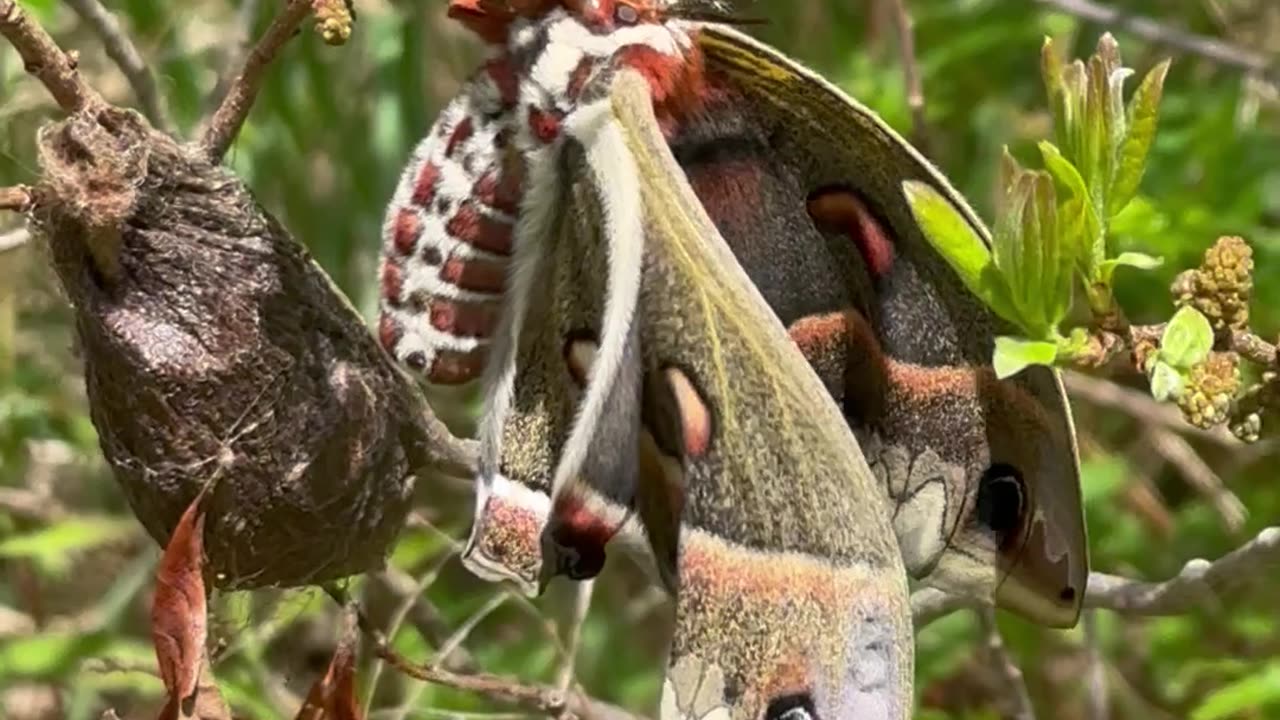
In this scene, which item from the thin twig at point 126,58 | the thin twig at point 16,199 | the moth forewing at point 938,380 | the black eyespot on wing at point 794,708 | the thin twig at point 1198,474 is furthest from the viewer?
the thin twig at point 1198,474

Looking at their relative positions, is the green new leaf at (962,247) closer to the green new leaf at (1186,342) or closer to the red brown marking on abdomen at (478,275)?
the green new leaf at (1186,342)

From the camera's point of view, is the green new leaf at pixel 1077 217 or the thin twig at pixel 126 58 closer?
the green new leaf at pixel 1077 217

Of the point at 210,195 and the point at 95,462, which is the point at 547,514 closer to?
the point at 210,195

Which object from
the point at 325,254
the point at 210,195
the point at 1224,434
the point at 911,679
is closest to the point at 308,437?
the point at 210,195

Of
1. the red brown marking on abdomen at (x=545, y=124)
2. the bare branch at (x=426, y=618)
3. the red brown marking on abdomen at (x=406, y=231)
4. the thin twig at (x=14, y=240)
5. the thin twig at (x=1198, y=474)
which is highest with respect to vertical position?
the red brown marking on abdomen at (x=545, y=124)

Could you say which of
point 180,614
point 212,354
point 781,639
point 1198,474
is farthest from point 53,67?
point 1198,474

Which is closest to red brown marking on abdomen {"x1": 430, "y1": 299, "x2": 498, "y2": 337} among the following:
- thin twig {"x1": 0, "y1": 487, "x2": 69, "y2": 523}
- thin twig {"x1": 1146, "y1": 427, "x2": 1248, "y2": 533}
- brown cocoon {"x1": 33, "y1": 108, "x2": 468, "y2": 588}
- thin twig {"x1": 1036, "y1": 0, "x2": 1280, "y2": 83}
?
brown cocoon {"x1": 33, "y1": 108, "x2": 468, "y2": 588}

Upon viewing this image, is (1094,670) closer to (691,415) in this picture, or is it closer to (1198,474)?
(1198,474)

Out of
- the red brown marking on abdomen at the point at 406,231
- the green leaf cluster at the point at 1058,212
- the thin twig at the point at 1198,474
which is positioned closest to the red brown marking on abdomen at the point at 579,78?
the red brown marking on abdomen at the point at 406,231
